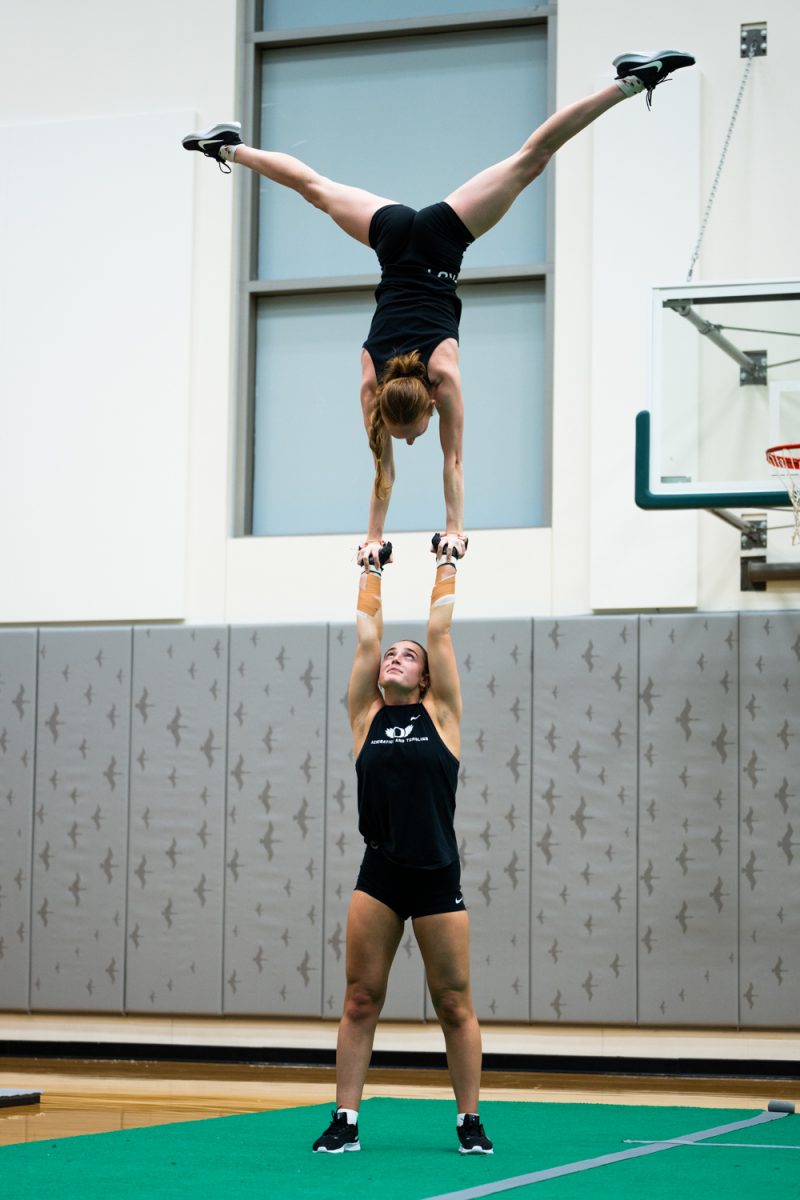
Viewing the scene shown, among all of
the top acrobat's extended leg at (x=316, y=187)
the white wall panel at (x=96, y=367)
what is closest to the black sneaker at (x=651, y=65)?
the top acrobat's extended leg at (x=316, y=187)

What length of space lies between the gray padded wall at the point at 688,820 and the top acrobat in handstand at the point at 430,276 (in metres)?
3.47

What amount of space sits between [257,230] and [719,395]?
3385mm

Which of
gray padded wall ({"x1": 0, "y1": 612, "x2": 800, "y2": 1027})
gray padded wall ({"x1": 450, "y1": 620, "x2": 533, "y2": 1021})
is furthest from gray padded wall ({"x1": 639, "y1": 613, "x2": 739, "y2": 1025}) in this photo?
gray padded wall ({"x1": 450, "y1": 620, "x2": 533, "y2": 1021})

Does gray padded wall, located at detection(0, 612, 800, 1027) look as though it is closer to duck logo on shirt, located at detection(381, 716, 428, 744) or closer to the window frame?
the window frame

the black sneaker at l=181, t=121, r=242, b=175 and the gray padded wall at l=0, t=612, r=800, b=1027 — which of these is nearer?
the black sneaker at l=181, t=121, r=242, b=175

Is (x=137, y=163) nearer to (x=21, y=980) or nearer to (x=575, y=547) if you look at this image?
(x=575, y=547)

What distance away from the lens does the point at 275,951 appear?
835 centimetres

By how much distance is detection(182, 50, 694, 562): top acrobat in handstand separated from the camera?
4527mm

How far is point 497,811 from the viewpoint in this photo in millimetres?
8164

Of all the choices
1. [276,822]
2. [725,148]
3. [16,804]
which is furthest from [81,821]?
[725,148]

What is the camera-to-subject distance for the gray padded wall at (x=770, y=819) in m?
7.75

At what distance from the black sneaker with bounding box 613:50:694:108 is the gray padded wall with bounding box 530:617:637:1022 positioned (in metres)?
3.97

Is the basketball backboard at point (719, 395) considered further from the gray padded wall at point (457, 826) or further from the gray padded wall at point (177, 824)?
the gray padded wall at point (177, 824)

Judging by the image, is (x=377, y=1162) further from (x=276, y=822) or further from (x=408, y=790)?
(x=276, y=822)
